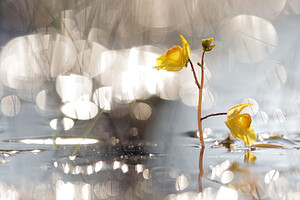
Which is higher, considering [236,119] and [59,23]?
[59,23]

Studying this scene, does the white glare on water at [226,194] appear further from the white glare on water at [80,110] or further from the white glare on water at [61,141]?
the white glare on water at [80,110]

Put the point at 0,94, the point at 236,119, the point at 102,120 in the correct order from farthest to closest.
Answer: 1. the point at 0,94
2. the point at 102,120
3. the point at 236,119

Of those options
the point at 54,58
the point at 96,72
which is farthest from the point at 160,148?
the point at 54,58

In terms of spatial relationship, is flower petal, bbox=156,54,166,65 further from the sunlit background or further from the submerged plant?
the sunlit background

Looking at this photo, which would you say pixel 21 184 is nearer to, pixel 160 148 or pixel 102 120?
pixel 160 148

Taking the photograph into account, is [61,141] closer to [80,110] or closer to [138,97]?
[80,110]

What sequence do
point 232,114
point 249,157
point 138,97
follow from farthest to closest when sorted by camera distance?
point 138,97, point 232,114, point 249,157

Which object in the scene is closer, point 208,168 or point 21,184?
point 21,184

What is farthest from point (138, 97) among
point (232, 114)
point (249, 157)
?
point (249, 157)
